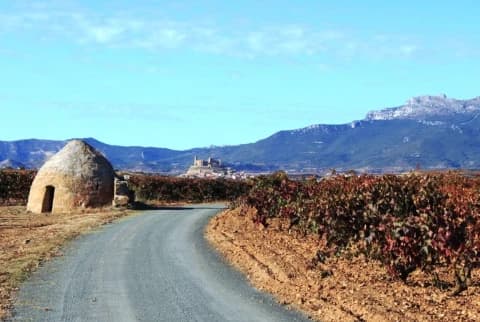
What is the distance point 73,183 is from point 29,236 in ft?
37.4

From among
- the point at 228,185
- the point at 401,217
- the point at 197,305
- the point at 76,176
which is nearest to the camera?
the point at 197,305

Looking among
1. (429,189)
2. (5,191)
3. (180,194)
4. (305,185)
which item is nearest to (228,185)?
(180,194)

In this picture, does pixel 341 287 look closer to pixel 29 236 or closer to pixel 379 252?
pixel 379 252

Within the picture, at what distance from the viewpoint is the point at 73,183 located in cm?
3412

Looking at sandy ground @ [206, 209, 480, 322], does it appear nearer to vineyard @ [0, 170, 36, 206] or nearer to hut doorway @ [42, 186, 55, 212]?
hut doorway @ [42, 186, 55, 212]

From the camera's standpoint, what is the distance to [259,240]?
66.1ft

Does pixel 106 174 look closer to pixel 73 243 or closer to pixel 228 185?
pixel 73 243

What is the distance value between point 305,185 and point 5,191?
27491 millimetres

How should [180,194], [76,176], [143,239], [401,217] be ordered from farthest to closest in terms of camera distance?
[180,194] → [76,176] → [143,239] → [401,217]

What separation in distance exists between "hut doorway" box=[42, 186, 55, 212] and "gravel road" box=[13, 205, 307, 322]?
14868mm

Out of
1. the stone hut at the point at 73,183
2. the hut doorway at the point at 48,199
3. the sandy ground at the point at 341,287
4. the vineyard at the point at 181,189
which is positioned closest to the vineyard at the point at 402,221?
the sandy ground at the point at 341,287

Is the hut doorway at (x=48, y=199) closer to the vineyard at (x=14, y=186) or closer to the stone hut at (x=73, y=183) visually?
the stone hut at (x=73, y=183)

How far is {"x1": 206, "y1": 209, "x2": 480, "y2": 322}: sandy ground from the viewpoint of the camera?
35.1 ft

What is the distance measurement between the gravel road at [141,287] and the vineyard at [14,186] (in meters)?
24.7
